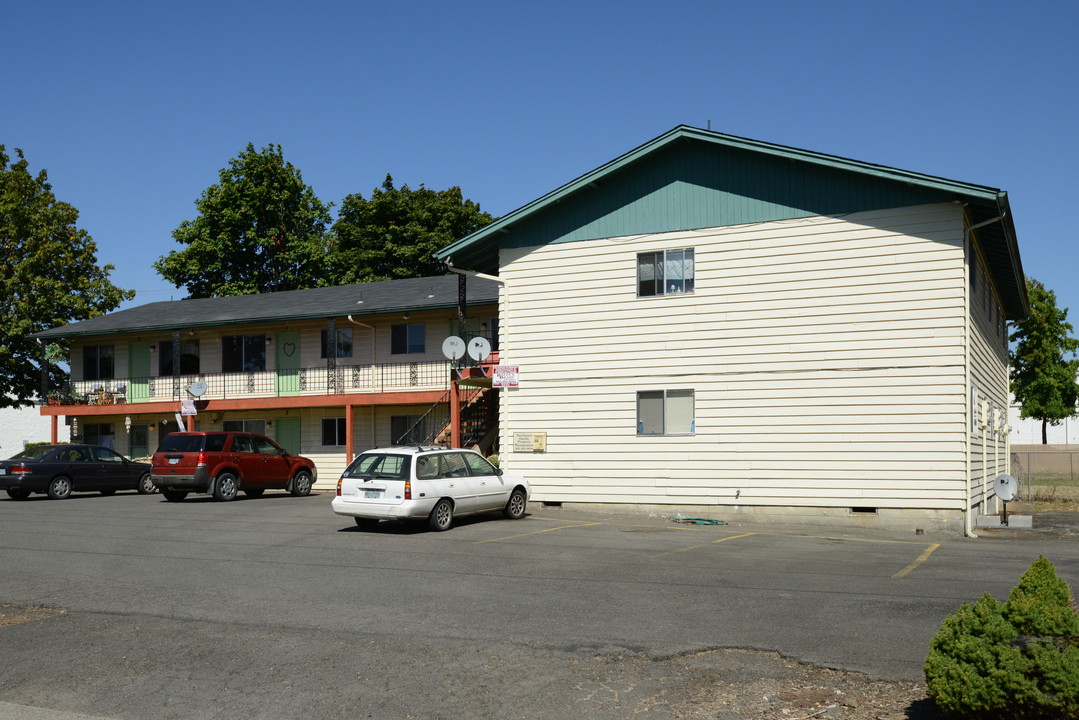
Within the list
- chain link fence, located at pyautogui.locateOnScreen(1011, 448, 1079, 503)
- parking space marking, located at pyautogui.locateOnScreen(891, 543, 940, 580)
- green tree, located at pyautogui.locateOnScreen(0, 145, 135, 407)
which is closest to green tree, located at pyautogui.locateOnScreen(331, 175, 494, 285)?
green tree, located at pyautogui.locateOnScreen(0, 145, 135, 407)

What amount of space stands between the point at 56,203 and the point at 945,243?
40715 millimetres

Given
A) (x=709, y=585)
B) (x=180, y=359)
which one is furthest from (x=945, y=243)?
(x=180, y=359)

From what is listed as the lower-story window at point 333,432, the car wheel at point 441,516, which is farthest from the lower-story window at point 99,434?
the car wheel at point 441,516

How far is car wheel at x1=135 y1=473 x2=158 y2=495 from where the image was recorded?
94.7 ft

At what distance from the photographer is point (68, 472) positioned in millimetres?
26812

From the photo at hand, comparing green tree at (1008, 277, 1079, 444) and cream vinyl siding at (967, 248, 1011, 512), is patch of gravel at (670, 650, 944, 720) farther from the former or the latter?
green tree at (1008, 277, 1079, 444)

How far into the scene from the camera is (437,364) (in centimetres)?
3145

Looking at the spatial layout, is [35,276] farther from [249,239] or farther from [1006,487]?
[1006,487]

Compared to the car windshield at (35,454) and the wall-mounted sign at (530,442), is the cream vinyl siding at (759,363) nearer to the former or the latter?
the wall-mounted sign at (530,442)

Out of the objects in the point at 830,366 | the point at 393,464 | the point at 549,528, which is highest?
the point at 830,366

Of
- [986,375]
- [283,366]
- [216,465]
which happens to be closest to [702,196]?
[986,375]

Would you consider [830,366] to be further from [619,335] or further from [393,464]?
[393,464]

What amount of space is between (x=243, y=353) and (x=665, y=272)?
2018cm

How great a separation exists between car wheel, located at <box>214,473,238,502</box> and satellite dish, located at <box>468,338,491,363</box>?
22.6 feet
